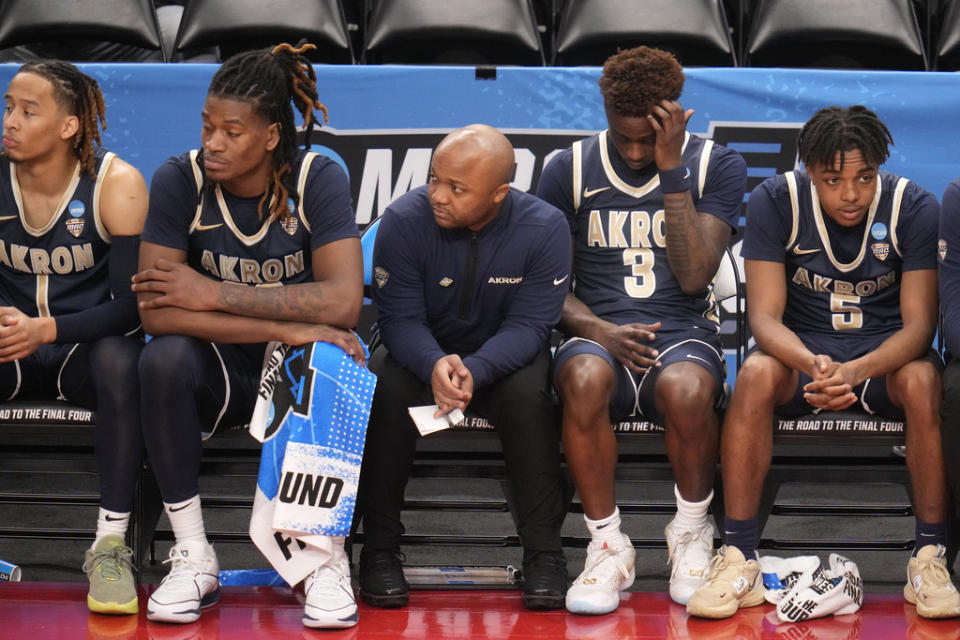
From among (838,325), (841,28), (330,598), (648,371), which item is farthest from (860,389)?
(841,28)

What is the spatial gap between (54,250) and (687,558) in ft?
6.36

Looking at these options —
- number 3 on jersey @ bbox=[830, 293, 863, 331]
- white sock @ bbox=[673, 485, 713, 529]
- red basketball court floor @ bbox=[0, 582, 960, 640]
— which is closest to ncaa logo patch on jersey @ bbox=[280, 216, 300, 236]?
red basketball court floor @ bbox=[0, 582, 960, 640]

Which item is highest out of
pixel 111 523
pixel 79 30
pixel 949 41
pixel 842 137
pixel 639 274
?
pixel 79 30

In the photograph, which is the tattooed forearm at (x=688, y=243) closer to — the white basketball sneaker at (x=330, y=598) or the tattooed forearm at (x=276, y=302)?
the tattooed forearm at (x=276, y=302)

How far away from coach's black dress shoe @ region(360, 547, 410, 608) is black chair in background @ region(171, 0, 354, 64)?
2.27m

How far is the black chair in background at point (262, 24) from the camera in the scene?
14.6ft

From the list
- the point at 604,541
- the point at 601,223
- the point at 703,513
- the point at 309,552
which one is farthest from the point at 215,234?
the point at 703,513

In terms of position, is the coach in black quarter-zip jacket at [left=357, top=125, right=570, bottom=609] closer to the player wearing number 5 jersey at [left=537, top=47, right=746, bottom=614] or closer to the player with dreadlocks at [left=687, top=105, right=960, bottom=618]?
Result: the player wearing number 5 jersey at [left=537, top=47, right=746, bottom=614]

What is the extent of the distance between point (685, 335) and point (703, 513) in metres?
0.51

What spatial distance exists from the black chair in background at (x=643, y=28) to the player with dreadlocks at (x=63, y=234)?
201 cm

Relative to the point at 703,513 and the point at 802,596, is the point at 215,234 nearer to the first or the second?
the point at 703,513

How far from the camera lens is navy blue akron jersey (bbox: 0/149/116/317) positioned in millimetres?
3178

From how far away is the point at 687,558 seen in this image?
9.83ft

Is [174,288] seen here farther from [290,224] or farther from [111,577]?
[111,577]
